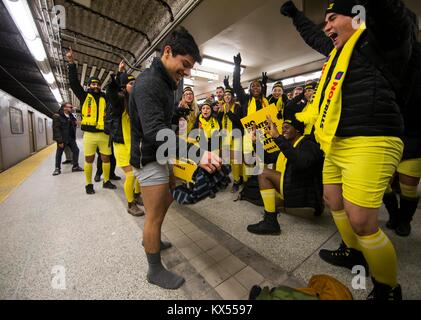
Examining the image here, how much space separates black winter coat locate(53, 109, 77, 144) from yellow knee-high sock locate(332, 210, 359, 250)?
570 cm

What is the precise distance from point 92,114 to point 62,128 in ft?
8.62

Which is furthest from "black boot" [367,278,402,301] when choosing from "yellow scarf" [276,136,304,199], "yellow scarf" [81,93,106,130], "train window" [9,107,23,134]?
"train window" [9,107,23,134]

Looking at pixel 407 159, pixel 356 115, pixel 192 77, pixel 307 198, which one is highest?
pixel 192 77

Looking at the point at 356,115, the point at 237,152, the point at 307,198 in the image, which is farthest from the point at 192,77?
the point at 356,115

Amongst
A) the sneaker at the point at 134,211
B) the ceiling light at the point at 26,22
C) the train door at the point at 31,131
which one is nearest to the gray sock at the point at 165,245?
the sneaker at the point at 134,211

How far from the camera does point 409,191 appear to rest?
1.74 metres

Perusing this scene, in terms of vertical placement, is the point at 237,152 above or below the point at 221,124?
below

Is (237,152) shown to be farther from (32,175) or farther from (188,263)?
(32,175)

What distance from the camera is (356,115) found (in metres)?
0.96

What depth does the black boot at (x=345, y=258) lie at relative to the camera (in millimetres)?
1371

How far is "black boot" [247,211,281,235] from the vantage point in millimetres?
1851

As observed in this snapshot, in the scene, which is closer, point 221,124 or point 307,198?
point 307,198
